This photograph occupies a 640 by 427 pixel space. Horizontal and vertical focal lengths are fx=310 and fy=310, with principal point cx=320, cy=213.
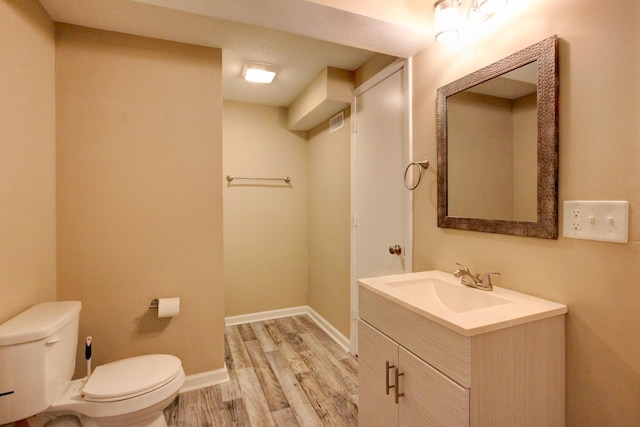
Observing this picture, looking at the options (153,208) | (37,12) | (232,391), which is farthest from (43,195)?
(232,391)

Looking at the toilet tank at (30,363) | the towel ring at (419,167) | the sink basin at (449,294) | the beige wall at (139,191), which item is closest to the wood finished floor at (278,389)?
the beige wall at (139,191)

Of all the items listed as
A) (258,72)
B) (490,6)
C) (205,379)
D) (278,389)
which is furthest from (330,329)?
(490,6)

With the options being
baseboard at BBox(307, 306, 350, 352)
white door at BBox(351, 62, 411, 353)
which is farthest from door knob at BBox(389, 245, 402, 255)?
baseboard at BBox(307, 306, 350, 352)

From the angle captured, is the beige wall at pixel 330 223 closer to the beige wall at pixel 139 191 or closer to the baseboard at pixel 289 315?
the baseboard at pixel 289 315

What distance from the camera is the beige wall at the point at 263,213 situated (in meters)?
3.20

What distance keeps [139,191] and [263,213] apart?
1.49 m

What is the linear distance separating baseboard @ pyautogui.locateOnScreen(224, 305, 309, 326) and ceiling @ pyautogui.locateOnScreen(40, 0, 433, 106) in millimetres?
2332

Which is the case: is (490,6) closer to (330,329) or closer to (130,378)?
(130,378)

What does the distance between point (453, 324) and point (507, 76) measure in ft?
3.25

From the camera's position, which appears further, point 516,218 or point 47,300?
point 47,300

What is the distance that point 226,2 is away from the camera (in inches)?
50.5

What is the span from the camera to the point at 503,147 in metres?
1.28

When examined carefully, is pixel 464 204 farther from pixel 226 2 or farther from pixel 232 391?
pixel 232 391

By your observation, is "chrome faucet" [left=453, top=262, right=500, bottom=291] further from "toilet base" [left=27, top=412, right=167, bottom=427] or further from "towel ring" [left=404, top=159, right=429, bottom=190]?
"toilet base" [left=27, top=412, right=167, bottom=427]
